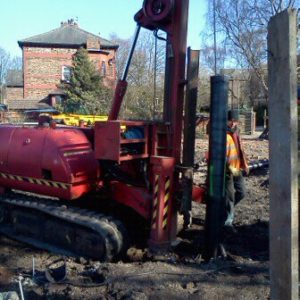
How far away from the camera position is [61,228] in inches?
260

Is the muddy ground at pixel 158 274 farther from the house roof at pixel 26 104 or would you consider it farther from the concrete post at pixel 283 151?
the house roof at pixel 26 104

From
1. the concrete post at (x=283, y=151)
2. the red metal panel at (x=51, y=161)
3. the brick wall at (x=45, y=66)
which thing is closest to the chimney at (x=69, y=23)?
the brick wall at (x=45, y=66)

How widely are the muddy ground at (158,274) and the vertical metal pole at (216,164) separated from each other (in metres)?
0.33

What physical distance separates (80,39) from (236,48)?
862 inches

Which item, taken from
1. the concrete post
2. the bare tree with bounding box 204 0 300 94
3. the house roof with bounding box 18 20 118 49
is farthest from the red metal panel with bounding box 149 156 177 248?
the house roof with bounding box 18 20 118 49

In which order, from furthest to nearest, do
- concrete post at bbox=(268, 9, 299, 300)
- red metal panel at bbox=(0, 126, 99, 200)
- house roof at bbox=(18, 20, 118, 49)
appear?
house roof at bbox=(18, 20, 118, 49) → red metal panel at bbox=(0, 126, 99, 200) → concrete post at bbox=(268, 9, 299, 300)

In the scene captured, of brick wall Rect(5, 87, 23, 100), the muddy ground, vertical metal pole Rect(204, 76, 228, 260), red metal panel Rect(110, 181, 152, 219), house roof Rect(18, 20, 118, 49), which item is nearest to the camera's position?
the muddy ground

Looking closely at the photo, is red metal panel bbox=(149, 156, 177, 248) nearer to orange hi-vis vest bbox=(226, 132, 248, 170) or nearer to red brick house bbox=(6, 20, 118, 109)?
orange hi-vis vest bbox=(226, 132, 248, 170)

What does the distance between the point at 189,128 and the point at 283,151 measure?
3.70 metres

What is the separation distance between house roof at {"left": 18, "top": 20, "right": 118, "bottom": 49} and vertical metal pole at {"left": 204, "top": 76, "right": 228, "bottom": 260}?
46962mm

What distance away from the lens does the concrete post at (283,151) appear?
101 inches

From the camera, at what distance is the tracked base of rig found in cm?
614

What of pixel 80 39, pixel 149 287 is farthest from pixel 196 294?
pixel 80 39

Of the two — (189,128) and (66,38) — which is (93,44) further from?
(189,128)
